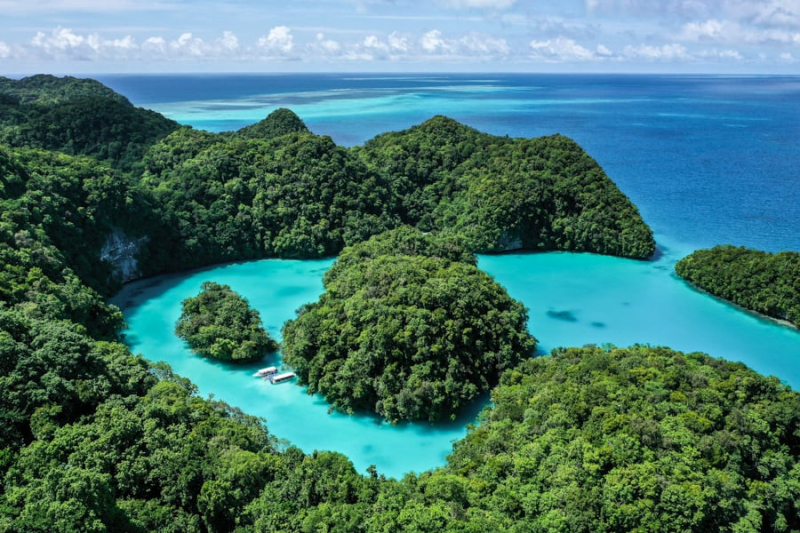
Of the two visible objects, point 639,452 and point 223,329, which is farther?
point 223,329

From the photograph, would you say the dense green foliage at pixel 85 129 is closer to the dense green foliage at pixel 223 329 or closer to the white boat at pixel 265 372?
the dense green foliage at pixel 223 329

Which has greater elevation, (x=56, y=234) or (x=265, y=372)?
(x=56, y=234)

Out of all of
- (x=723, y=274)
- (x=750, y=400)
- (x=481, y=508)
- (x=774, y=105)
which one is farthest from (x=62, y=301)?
(x=774, y=105)

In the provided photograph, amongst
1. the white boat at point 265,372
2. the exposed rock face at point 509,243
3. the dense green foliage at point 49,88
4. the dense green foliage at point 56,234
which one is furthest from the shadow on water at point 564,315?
the dense green foliage at point 49,88

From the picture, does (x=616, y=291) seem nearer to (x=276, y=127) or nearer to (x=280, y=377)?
(x=280, y=377)

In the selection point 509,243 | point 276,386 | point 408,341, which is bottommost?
point 276,386

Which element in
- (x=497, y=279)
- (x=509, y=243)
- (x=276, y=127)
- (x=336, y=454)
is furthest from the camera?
(x=276, y=127)

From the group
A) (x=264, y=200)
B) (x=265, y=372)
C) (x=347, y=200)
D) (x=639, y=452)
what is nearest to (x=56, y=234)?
(x=264, y=200)

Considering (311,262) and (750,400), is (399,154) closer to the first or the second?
(311,262)
